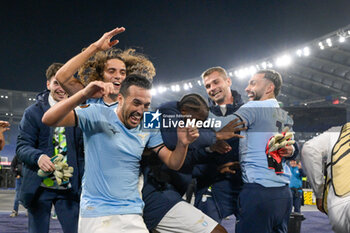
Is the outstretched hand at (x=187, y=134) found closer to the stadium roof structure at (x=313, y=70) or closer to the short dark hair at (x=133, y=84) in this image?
the short dark hair at (x=133, y=84)

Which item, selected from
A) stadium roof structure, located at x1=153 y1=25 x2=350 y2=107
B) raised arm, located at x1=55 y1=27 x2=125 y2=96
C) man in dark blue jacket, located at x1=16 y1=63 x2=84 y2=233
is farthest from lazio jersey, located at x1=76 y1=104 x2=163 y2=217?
stadium roof structure, located at x1=153 y1=25 x2=350 y2=107

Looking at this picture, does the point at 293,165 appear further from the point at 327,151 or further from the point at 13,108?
the point at 13,108

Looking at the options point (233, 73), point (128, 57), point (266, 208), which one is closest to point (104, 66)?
point (128, 57)

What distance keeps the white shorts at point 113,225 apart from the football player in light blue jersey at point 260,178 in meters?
0.96

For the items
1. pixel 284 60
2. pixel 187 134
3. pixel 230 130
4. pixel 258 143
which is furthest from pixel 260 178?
pixel 284 60

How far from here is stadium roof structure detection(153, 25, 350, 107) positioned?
658 inches

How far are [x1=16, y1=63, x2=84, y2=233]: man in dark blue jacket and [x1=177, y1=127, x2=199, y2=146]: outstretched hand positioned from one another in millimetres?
1179

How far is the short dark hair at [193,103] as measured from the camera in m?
2.39

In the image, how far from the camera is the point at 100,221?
2051 mm

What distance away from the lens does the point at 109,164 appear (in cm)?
212

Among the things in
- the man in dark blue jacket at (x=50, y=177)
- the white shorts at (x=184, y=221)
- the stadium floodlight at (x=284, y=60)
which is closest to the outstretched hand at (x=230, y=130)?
the white shorts at (x=184, y=221)

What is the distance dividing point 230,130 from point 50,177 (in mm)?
1572

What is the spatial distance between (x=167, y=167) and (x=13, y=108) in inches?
873

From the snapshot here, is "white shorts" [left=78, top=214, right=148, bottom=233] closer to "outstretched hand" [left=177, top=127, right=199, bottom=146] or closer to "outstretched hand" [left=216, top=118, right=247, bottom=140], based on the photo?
"outstretched hand" [left=177, top=127, right=199, bottom=146]
